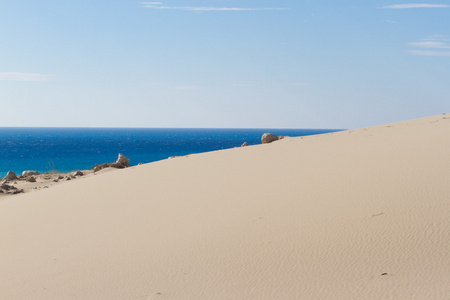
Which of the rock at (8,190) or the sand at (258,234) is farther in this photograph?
the rock at (8,190)

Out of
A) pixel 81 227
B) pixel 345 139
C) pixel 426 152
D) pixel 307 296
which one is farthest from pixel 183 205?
pixel 345 139

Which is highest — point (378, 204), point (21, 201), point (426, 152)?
point (426, 152)

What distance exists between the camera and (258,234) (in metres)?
6.30

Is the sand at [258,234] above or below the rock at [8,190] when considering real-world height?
above

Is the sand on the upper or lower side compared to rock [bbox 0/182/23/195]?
upper

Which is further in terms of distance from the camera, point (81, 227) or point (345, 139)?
point (345, 139)

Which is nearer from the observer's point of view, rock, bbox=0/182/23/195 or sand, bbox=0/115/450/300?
sand, bbox=0/115/450/300

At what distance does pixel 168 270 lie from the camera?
561 cm

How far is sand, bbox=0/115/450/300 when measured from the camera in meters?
4.87

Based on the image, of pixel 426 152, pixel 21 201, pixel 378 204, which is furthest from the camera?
pixel 21 201

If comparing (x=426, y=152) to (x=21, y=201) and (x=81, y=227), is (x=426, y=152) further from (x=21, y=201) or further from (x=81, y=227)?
(x=21, y=201)

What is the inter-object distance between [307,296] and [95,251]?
354 centimetres

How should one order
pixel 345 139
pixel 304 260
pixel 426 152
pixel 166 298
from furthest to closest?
pixel 345 139 < pixel 426 152 < pixel 304 260 < pixel 166 298

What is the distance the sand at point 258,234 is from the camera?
487 centimetres
